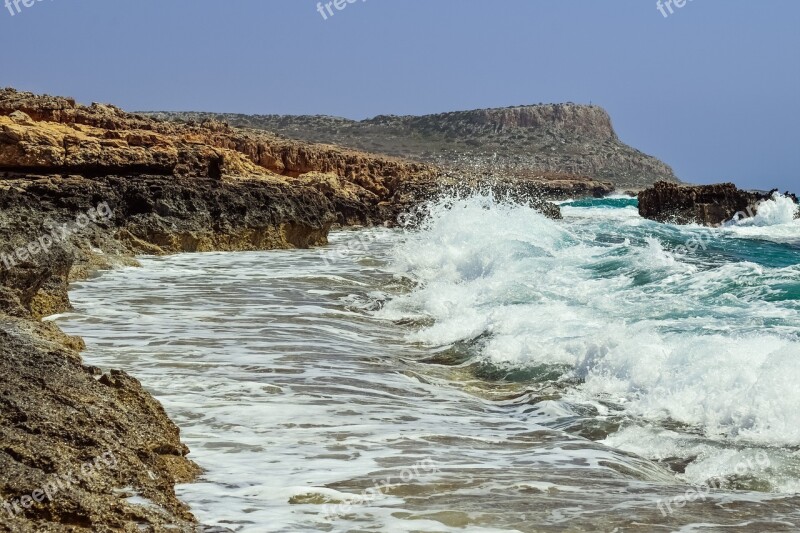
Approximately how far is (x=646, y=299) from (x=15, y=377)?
9.53m

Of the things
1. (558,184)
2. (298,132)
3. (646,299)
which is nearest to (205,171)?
(646,299)

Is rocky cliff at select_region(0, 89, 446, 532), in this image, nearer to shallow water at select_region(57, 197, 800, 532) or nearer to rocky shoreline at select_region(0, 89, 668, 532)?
rocky shoreline at select_region(0, 89, 668, 532)

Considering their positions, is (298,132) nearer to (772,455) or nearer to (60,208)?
(60,208)

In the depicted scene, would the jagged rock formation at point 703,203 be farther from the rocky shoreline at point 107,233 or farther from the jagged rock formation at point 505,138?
the jagged rock formation at point 505,138

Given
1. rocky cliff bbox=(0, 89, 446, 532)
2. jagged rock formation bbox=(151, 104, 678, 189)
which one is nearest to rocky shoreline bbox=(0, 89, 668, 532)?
rocky cliff bbox=(0, 89, 446, 532)

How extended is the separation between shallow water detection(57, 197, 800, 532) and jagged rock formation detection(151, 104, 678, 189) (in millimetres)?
67969

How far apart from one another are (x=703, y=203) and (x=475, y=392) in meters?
29.5

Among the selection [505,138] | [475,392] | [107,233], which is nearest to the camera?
[475,392]

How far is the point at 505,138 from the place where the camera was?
10650 cm

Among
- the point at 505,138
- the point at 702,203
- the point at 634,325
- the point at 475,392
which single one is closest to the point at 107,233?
the point at 634,325

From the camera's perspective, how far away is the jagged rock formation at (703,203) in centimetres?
3447

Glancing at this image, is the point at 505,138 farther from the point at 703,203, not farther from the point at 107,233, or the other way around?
the point at 107,233

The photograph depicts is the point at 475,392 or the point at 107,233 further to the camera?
the point at 107,233

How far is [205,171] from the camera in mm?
20781
